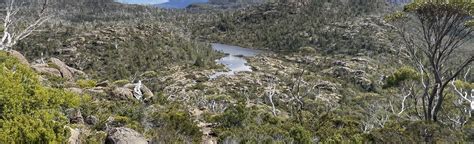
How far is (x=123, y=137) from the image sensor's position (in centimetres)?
1463

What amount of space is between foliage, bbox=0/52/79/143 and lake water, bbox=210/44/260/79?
8035cm

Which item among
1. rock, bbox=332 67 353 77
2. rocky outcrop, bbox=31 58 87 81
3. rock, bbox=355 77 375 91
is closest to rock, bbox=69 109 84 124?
rocky outcrop, bbox=31 58 87 81

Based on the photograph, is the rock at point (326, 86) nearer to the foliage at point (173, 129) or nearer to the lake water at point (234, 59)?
the lake water at point (234, 59)

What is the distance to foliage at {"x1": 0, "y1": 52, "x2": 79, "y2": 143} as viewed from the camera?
1159 cm

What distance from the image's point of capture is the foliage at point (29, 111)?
1159 centimetres

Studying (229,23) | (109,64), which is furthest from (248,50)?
(109,64)

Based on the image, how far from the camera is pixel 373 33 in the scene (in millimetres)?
131875

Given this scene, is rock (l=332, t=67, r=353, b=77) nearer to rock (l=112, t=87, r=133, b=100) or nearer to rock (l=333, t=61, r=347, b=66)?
rock (l=333, t=61, r=347, b=66)

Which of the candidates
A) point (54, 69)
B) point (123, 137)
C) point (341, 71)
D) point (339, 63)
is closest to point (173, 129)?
point (123, 137)

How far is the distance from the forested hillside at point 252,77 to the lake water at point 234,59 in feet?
4.33

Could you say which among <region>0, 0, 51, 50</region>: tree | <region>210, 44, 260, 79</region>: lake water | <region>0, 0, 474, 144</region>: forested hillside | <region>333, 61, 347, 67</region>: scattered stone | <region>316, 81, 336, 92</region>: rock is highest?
<region>0, 0, 51, 50</region>: tree

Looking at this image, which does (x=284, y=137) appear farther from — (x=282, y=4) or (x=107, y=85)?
(x=282, y=4)

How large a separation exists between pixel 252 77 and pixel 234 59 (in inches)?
1465

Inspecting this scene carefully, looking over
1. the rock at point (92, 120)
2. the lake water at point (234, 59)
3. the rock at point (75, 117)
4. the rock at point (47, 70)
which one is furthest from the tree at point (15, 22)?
the lake water at point (234, 59)
